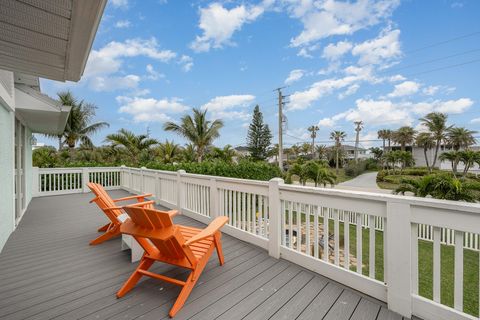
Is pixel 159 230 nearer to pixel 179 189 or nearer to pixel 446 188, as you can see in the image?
pixel 179 189

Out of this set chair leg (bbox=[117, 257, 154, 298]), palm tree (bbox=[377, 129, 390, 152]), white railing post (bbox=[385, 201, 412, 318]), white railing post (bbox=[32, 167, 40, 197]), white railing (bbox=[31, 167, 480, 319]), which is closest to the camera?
white railing (bbox=[31, 167, 480, 319])

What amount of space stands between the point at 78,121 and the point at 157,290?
18.7 meters

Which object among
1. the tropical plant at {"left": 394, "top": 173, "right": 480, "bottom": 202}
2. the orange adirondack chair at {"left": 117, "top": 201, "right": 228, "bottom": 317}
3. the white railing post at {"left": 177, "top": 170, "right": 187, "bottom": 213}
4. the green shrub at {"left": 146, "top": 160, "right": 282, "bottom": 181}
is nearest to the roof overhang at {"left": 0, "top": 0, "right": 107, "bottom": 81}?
the orange adirondack chair at {"left": 117, "top": 201, "right": 228, "bottom": 317}

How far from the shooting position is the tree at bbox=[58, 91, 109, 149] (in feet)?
53.7

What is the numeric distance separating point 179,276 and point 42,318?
3.92 feet

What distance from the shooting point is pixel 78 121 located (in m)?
16.9

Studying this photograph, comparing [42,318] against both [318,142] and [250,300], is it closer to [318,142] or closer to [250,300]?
[250,300]

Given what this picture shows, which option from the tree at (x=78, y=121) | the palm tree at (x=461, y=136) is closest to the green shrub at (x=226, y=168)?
the tree at (x=78, y=121)

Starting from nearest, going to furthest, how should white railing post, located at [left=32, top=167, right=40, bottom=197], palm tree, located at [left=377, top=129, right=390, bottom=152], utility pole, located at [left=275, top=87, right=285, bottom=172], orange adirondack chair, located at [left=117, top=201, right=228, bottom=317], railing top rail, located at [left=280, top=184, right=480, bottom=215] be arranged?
railing top rail, located at [left=280, top=184, right=480, bottom=215], orange adirondack chair, located at [left=117, top=201, right=228, bottom=317], white railing post, located at [left=32, top=167, right=40, bottom=197], utility pole, located at [left=275, top=87, right=285, bottom=172], palm tree, located at [left=377, top=129, right=390, bottom=152]

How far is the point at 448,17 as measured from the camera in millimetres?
9719

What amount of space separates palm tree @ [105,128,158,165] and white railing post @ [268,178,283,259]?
39.4ft

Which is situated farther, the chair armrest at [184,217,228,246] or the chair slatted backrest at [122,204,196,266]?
the chair armrest at [184,217,228,246]

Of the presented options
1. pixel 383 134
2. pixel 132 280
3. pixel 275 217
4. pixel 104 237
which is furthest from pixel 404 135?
pixel 132 280

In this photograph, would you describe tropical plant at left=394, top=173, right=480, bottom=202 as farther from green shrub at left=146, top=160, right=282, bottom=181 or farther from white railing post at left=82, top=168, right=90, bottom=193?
white railing post at left=82, top=168, right=90, bottom=193
